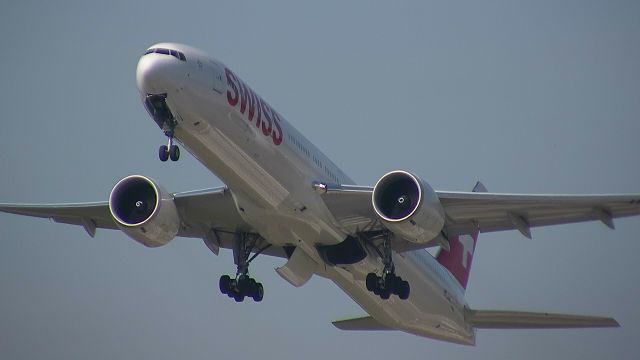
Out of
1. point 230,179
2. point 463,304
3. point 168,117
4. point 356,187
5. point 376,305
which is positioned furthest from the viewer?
point 463,304

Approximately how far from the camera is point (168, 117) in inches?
1011

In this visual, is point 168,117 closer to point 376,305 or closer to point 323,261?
point 323,261

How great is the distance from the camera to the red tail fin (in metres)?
38.5

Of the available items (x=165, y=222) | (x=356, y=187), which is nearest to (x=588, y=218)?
(x=356, y=187)

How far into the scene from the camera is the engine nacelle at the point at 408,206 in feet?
90.8

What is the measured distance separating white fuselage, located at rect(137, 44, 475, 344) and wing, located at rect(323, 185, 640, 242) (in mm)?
481

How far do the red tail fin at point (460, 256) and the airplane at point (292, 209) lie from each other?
13.3 ft

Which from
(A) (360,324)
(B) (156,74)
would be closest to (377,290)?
(A) (360,324)

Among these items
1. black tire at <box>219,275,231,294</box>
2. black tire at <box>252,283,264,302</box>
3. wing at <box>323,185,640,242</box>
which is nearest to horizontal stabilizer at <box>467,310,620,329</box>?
wing at <box>323,185,640,242</box>

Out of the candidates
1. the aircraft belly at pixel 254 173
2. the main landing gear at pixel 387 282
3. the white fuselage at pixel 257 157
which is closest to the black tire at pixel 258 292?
the white fuselage at pixel 257 157

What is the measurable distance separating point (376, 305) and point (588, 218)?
6996 mm

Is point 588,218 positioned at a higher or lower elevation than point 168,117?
higher

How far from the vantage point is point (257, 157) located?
27.0 metres

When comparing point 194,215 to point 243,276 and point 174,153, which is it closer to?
point 243,276
